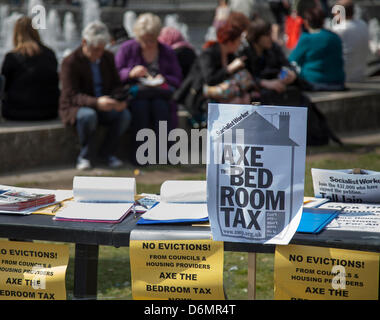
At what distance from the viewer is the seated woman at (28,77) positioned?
6.80 m

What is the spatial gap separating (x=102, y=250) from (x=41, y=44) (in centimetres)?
304

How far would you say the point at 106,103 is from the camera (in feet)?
21.5

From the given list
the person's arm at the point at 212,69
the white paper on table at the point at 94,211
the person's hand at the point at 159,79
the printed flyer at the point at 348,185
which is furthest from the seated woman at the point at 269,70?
the white paper on table at the point at 94,211

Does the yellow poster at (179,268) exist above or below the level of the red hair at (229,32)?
below

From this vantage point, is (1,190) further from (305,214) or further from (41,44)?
(41,44)

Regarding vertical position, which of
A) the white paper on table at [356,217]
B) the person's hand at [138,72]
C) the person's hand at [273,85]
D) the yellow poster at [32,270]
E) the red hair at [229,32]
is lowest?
the yellow poster at [32,270]

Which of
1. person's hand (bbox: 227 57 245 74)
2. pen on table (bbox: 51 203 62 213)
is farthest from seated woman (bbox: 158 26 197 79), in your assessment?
pen on table (bbox: 51 203 62 213)

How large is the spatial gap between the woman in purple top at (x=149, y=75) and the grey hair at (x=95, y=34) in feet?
1.48

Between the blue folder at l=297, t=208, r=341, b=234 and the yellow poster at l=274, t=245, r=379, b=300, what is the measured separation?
8 centimetres

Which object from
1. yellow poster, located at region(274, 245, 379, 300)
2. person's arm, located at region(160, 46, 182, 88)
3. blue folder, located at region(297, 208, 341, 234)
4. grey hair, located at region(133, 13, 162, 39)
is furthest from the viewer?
person's arm, located at region(160, 46, 182, 88)

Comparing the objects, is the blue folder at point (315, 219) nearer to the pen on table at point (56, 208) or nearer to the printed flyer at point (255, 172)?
the printed flyer at point (255, 172)

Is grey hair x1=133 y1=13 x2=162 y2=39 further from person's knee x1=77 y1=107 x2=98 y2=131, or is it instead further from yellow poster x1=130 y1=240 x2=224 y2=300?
yellow poster x1=130 y1=240 x2=224 y2=300

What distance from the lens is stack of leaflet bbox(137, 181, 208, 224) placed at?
2703mm
